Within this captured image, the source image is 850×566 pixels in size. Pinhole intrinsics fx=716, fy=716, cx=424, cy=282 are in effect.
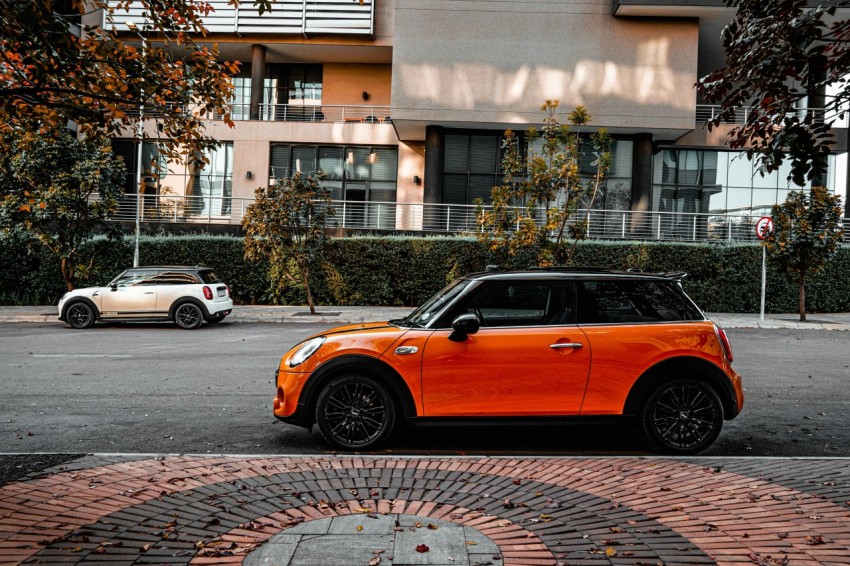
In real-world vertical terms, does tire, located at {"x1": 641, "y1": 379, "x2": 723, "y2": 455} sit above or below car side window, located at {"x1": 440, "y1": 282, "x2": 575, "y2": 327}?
below

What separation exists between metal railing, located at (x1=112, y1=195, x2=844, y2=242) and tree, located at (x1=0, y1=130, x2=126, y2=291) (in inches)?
257

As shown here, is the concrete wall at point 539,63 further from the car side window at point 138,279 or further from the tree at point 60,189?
the car side window at point 138,279

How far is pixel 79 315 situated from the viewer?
18.0 metres

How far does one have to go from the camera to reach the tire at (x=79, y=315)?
17969 mm

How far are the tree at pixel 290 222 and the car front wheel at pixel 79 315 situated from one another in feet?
15.6

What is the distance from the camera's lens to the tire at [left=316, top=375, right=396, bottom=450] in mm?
6148

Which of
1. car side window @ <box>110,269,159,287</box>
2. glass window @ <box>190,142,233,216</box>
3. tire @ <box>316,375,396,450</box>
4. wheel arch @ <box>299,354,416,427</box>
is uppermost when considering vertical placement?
glass window @ <box>190,142,233,216</box>

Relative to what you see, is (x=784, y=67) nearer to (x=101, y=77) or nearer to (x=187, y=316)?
(x=101, y=77)

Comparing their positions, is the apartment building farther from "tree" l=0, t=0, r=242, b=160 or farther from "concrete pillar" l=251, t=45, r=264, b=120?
"tree" l=0, t=0, r=242, b=160

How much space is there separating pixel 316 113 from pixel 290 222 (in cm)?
1410

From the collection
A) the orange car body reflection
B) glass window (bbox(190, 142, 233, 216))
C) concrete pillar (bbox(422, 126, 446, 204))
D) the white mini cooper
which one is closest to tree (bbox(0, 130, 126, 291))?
the white mini cooper

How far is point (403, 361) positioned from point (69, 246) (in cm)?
1842

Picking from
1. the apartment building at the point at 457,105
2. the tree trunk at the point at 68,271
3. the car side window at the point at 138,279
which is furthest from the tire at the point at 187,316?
the apartment building at the point at 457,105

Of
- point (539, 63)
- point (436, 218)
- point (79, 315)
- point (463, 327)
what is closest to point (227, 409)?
point (463, 327)
